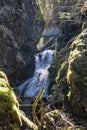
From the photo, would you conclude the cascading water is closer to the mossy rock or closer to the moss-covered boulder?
A: the moss-covered boulder

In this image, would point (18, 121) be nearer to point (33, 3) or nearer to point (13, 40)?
point (13, 40)

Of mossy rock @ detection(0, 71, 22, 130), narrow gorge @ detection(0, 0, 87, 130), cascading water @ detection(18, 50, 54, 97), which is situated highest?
mossy rock @ detection(0, 71, 22, 130)

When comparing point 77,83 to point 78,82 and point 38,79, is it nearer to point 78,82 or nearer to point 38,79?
point 78,82

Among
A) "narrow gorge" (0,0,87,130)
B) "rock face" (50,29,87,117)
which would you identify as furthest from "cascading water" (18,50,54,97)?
"rock face" (50,29,87,117)

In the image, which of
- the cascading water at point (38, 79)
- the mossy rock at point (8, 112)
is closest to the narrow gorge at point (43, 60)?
the cascading water at point (38, 79)

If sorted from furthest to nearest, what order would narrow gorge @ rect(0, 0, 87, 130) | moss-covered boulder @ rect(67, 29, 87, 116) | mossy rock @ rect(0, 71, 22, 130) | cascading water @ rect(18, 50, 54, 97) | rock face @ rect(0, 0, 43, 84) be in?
cascading water @ rect(18, 50, 54, 97)
rock face @ rect(0, 0, 43, 84)
narrow gorge @ rect(0, 0, 87, 130)
moss-covered boulder @ rect(67, 29, 87, 116)
mossy rock @ rect(0, 71, 22, 130)

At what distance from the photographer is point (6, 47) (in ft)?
86.1

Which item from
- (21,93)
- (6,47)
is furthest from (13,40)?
(21,93)

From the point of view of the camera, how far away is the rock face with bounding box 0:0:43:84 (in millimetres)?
26094

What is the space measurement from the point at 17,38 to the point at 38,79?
165 inches

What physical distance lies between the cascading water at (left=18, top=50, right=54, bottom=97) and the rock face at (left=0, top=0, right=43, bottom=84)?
83 centimetres

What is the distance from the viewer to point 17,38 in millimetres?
28453

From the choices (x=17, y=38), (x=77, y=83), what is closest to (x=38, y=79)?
(x=17, y=38)

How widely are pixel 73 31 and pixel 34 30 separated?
633 cm
